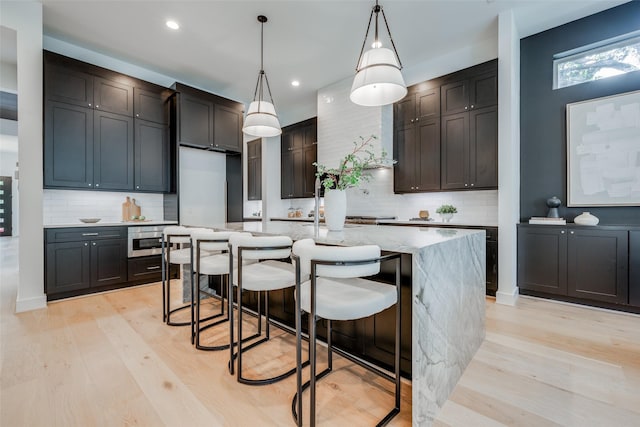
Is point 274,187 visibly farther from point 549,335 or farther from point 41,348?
point 549,335

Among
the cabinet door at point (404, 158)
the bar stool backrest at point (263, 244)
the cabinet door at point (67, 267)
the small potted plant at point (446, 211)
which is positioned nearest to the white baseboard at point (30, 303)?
the cabinet door at point (67, 267)

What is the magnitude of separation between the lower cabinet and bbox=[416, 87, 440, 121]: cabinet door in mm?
1910

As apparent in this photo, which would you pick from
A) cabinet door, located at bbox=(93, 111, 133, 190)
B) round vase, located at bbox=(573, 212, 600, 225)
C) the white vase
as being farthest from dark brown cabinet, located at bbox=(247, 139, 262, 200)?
round vase, located at bbox=(573, 212, 600, 225)

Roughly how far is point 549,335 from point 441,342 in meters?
1.63

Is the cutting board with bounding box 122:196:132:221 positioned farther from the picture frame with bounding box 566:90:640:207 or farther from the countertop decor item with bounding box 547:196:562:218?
the picture frame with bounding box 566:90:640:207

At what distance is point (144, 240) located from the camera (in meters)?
3.93

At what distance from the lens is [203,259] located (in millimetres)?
2438

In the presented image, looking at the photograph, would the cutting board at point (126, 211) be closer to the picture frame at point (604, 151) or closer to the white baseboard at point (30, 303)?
the white baseboard at point (30, 303)

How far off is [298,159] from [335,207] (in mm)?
3974

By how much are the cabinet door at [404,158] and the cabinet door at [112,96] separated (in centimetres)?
397

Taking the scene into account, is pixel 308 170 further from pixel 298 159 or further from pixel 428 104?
pixel 428 104

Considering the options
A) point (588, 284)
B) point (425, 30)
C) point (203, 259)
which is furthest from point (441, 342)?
point (425, 30)

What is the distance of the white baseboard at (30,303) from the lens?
2953 mm

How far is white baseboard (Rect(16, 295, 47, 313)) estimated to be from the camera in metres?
2.95
